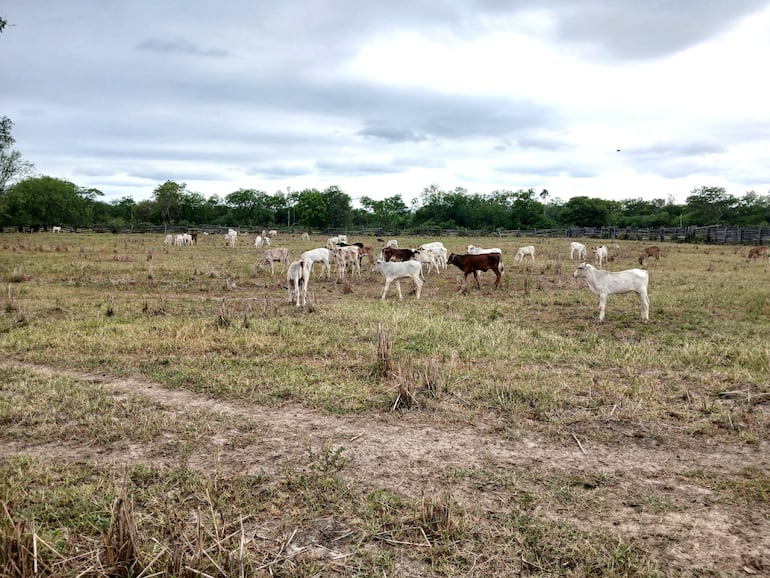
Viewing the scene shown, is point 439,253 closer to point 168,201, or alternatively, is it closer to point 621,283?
point 621,283

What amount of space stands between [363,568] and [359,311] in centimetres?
929

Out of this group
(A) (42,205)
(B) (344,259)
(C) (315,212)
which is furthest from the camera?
(C) (315,212)

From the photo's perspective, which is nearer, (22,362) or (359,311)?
(22,362)

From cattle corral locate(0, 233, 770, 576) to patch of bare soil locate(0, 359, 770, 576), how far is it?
0.02m

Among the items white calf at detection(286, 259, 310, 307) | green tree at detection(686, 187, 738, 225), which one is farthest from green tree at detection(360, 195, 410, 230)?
white calf at detection(286, 259, 310, 307)

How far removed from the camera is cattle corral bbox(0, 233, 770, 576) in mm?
3906

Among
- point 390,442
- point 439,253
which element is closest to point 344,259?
point 439,253

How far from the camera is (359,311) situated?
1290cm

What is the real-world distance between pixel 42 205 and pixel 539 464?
82.9 meters

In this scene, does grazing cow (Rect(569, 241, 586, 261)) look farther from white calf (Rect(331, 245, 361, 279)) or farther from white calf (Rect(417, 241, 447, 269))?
white calf (Rect(331, 245, 361, 279))

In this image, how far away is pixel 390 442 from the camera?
18.9 feet

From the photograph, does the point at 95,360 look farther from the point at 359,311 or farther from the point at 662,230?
the point at 662,230

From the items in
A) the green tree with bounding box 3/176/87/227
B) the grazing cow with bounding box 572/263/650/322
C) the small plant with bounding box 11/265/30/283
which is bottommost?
the small plant with bounding box 11/265/30/283

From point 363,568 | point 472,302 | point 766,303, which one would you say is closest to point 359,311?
point 472,302
